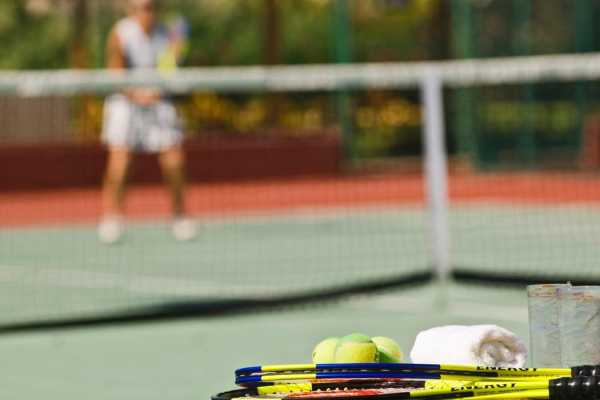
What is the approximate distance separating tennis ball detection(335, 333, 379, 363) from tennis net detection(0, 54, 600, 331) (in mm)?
2584

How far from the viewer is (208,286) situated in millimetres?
8391

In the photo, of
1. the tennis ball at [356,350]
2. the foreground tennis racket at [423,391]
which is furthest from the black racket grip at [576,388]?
the tennis ball at [356,350]

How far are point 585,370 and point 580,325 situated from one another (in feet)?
0.67

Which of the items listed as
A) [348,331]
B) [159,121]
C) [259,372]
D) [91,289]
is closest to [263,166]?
[159,121]

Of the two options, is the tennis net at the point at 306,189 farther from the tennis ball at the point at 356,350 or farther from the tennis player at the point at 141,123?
the tennis ball at the point at 356,350

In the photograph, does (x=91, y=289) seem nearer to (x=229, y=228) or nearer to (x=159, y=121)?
(x=159, y=121)

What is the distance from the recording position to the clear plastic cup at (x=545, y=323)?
3.00 m

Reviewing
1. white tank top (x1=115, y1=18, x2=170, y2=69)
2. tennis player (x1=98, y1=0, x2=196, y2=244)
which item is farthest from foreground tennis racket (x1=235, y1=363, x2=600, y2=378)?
white tank top (x1=115, y1=18, x2=170, y2=69)

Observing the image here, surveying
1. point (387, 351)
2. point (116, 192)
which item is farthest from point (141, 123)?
point (387, 351)

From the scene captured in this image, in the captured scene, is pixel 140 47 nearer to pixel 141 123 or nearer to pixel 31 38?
pixel 141 123

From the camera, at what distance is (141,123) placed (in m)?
10.7

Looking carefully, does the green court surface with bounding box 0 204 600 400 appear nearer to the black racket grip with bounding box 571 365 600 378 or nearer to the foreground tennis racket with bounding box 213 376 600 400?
the foreground tennis racket with bounding box 213 376 600 400

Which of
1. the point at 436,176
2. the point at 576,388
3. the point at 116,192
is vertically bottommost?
the point at 576,388

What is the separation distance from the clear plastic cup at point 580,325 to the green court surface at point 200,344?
6.15ft
